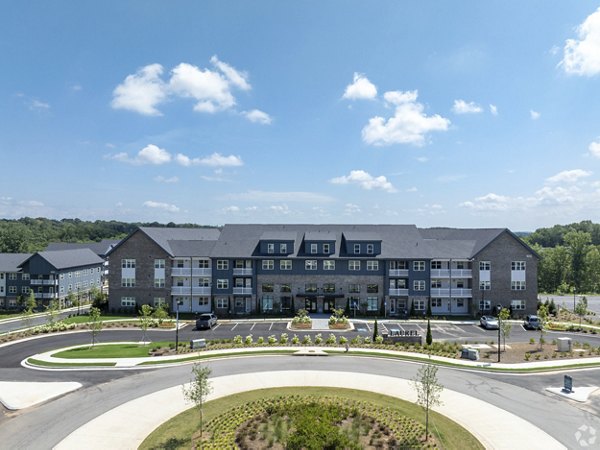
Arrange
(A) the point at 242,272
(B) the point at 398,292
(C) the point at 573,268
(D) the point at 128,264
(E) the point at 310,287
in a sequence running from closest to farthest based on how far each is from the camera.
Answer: (B) the point at 398,292
(E) the point at 310,287
(A) the point at 242,272
(D) the point at 128,264
(C) the point at 573,268

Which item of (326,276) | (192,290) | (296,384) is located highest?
(326,276)

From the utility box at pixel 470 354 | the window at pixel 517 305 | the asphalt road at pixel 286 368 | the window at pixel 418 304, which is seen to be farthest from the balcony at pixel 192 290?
the window at pixel 517 305

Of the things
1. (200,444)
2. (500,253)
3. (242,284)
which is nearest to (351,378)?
(200,444)

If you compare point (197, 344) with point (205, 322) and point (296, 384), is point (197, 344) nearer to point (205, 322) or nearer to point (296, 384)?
point (205, 322)

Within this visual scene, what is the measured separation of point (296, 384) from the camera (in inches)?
1062

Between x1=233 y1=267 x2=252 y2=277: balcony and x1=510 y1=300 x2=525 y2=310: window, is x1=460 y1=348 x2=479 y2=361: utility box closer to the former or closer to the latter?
x1=510 y1=300 x2=525 y2=310: window

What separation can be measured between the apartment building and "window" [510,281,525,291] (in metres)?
0.15

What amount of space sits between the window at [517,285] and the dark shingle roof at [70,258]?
79.9 metres

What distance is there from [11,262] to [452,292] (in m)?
82.6

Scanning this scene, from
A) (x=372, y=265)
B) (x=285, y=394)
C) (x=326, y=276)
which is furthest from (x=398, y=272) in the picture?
(x=285, y=394)

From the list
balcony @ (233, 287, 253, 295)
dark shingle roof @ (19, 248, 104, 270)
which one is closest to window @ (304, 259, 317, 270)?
balcony @ (233, 287, 253, 295)

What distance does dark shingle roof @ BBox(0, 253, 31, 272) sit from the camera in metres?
71.5

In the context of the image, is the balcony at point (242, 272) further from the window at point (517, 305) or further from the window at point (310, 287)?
the window at point (517, 305)

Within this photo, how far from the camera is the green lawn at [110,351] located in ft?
114
